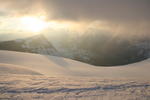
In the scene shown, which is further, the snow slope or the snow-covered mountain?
the snow-covered mountain

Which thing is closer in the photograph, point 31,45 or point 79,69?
point 79,69

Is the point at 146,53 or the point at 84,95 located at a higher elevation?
the point at 146,53

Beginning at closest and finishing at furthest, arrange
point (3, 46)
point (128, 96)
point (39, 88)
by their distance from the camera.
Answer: point (128, 96), point (39, 88), point (3, 46)

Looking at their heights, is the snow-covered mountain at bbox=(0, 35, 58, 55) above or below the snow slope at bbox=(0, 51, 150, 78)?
above

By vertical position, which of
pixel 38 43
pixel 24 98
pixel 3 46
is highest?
pixel 38 43

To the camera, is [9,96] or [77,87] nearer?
[9,96]

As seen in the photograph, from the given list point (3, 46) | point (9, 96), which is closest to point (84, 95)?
point (9, 96)

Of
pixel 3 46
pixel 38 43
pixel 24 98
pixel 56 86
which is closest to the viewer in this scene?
pixel 24 98

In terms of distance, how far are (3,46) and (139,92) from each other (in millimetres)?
108791

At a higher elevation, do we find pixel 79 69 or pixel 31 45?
pixel 31 45

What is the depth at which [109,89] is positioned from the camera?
14.8ft

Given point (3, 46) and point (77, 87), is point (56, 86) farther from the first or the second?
point (3, 46)

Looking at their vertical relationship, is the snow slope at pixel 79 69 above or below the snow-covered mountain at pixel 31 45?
below

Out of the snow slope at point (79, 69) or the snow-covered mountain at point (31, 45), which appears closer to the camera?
the snow slope at point (79, 69)
